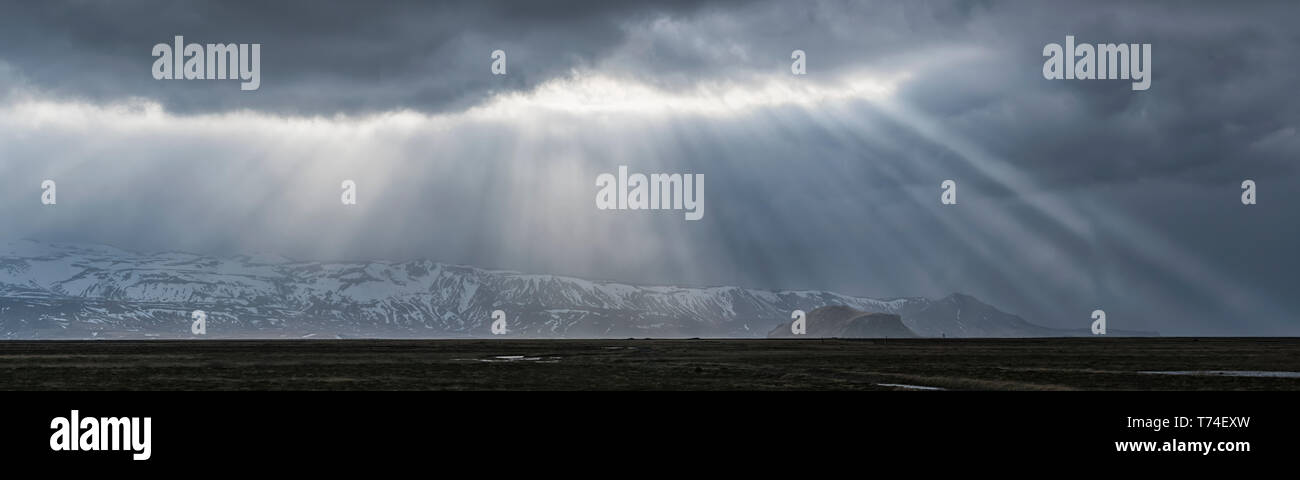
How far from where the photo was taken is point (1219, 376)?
317 feet
